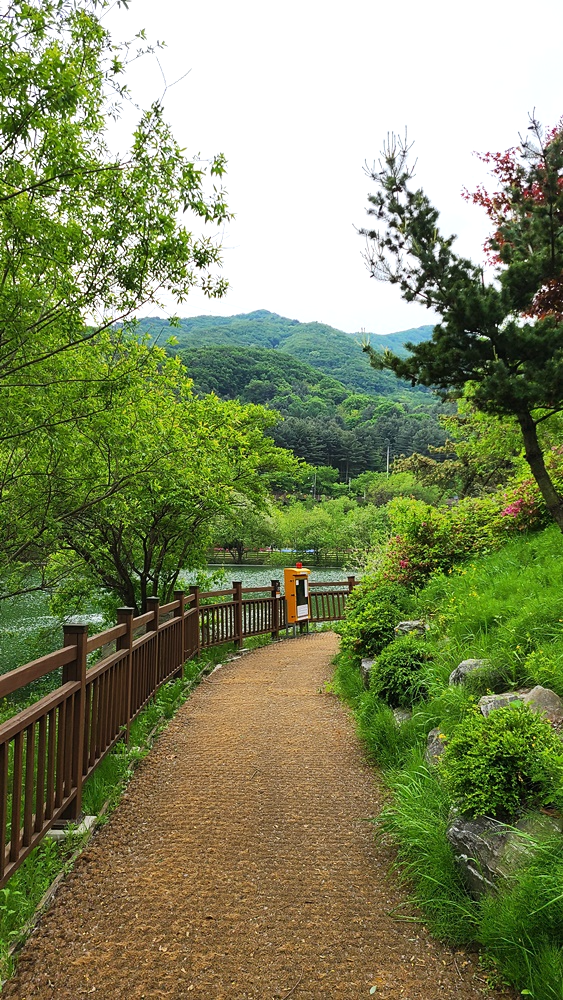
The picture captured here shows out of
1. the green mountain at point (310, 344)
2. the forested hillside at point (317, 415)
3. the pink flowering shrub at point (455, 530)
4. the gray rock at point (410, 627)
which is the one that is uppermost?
the green mountain at point (310, 344)

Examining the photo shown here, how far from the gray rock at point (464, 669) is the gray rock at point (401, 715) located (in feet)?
1.70

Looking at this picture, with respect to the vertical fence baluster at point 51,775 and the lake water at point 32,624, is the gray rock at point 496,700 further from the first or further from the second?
the lake water at point 32,624

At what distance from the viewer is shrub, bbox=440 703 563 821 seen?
212 cm

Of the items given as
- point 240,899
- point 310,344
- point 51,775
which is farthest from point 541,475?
point 310,344

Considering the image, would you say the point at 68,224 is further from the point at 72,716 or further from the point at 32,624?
the point at 32,624

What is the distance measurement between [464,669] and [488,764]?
1064mm

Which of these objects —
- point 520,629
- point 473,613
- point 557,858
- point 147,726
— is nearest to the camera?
point 557,858

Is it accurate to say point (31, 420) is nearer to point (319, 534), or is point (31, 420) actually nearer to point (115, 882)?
point (115, 882)

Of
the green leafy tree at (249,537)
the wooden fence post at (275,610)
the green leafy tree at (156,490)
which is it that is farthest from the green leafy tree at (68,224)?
the green leafy tree at (249,537)

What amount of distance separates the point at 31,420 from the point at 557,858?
3950 millimetres

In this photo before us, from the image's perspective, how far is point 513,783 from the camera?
7.12 feet

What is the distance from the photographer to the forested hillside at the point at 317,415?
50.4m

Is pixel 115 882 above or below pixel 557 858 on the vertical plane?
below

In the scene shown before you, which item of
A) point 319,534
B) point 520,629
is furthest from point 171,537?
point 319,534
